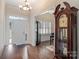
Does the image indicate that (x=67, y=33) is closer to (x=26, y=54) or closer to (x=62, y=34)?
(x=62, y=34)

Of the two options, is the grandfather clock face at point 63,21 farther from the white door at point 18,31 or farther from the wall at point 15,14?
the white door at point 18,31

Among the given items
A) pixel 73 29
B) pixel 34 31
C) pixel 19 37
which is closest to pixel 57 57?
pixel 73 29

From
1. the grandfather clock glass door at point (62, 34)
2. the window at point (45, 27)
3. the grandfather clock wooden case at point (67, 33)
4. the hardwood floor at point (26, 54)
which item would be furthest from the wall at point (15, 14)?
the grandfather clock glass door at point (62, 34)

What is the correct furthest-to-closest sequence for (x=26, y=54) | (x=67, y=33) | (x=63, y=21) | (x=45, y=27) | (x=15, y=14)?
(x=45, y=27), (x=15, y=14), (x=26, y=54), (x=63, y=21), (x=67, y=33)

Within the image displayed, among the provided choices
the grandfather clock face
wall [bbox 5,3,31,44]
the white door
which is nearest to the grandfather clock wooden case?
the grandfather clock face

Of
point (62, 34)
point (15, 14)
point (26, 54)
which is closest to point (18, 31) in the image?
point (15, 14)

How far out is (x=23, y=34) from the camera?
1029cm

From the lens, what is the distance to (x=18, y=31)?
10094 millimetres

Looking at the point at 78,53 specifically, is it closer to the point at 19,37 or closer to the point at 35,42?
the point at 35,42

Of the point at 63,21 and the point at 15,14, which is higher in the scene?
the point at 15,14

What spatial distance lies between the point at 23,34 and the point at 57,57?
6.01m

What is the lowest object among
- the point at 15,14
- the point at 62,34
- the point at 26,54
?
the point at 26,54

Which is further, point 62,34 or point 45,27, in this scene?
point 45,27

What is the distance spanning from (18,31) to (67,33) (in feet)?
21.9
